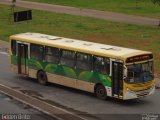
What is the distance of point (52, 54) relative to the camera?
3030cm

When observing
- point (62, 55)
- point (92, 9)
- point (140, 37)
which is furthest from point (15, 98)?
point (92, 9)

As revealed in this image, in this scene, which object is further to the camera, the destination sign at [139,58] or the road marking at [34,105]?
the destination sign at [139,58]

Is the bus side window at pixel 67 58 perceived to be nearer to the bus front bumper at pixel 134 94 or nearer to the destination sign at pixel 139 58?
the destination sign at pixel 139 58

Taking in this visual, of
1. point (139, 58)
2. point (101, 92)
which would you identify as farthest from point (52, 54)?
point (139, 58)

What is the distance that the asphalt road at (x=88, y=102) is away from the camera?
2444 cm

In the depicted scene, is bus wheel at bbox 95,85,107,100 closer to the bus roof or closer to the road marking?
the bus roof

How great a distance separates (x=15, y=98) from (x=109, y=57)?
16.3 feet

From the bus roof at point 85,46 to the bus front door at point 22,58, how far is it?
47 cm

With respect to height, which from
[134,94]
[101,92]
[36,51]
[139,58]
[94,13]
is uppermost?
[139,58]

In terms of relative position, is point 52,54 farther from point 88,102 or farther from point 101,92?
point 88,102

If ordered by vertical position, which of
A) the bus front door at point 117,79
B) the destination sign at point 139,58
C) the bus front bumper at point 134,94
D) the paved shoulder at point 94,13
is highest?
the destination sign at point 139,58

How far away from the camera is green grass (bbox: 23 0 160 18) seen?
6956cm

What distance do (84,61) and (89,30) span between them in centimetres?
2614

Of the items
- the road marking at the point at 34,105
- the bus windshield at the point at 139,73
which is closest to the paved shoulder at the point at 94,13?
the road marking at the point at 34,105
